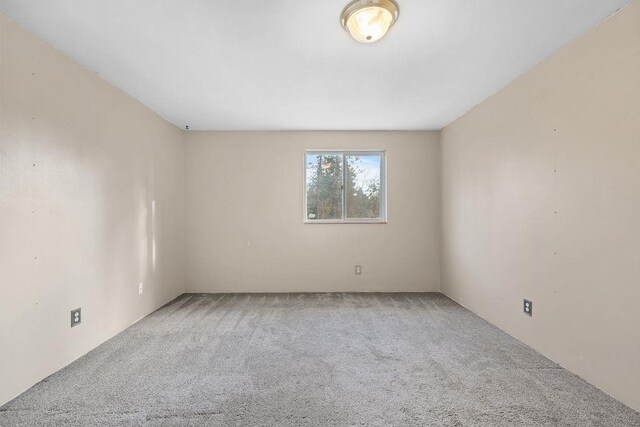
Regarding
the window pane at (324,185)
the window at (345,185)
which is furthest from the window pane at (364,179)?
the window pane at (324,185)

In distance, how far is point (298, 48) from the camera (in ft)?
7.30

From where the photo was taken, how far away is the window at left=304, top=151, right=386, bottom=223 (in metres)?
4.46

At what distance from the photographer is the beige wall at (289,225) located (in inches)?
172

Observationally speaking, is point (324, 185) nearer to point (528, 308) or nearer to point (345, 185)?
point (345, 185)

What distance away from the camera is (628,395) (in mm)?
1759

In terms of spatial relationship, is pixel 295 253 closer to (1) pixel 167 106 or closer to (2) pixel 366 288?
(2) pixel 366 288

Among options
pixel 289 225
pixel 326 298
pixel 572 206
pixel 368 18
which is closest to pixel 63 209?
pixel 368 18

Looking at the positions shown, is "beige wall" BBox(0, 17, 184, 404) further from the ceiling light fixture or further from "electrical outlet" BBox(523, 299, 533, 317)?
"electrical outlet" BBox(523, 299, 533, 317)

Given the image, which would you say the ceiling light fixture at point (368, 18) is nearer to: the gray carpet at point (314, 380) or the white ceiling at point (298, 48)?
the white ceiling at point (298, 48)

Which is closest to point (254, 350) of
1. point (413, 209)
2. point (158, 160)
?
point (158, 160)

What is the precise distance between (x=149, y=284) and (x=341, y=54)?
119 inches

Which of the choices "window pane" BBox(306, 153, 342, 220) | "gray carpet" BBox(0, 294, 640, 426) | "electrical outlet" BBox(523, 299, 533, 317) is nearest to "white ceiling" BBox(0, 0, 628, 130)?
"window pane" BBox(306, 153, 342, 220)

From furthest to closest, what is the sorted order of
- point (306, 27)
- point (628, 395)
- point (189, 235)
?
point (189, 235) < point (306, 27) < point (628, 395)

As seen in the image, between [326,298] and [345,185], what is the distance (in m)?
1.56
